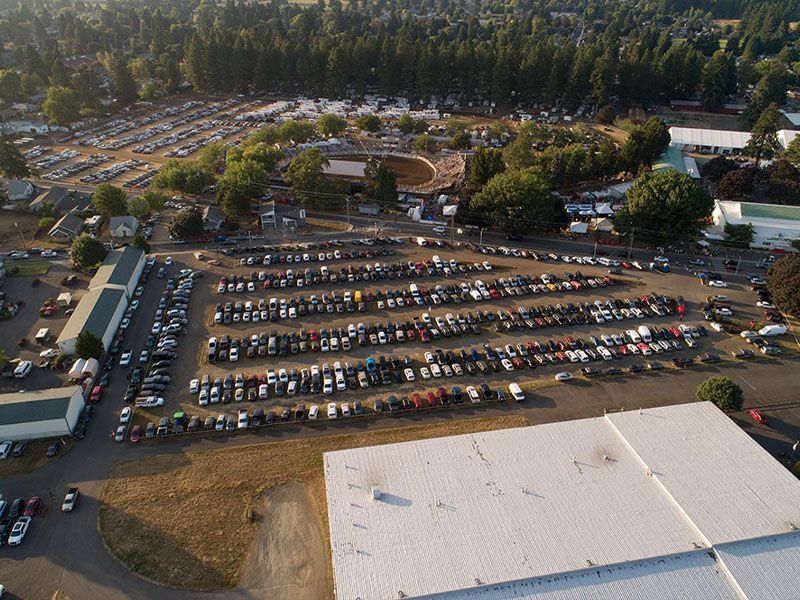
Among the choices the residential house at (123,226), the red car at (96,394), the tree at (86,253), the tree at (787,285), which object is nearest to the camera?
the red car at (96,394)

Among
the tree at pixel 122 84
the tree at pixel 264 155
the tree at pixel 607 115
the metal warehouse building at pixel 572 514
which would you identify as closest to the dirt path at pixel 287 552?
the metal warehouse building at pixel 572 514

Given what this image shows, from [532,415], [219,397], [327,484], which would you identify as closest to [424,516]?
[327,484]

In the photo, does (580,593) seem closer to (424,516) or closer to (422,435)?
(424,516)

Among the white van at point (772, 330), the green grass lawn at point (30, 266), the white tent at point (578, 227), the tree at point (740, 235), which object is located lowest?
the green grass lawn at point (30, 266)

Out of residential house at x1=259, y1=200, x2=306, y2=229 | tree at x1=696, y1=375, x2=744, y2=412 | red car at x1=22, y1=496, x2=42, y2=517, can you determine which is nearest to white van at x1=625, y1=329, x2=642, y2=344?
tree at x1=696, y1=375, x2=744, y2=412

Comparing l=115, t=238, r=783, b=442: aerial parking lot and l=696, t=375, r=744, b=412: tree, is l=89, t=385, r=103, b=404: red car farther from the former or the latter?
l=696, t=375, r=744, b=412: tree

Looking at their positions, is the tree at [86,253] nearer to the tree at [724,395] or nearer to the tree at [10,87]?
the tree at [724,395]
